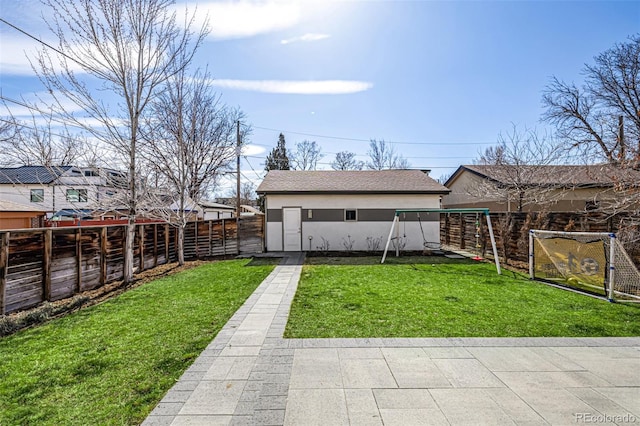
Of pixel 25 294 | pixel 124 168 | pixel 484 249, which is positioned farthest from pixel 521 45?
pixel 25 294

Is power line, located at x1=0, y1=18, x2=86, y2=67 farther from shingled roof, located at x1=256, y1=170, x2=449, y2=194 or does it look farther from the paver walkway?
the paver walkway

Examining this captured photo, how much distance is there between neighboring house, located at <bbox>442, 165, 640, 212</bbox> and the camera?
12898 mm

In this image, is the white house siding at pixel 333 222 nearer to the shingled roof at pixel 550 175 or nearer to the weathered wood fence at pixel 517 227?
the weathered wood fence at pixel 517 227

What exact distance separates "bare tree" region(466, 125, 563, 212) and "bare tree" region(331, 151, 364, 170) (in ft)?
65.2

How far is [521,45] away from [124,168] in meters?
12.8

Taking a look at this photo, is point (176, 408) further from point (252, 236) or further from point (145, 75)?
point (252, 236)

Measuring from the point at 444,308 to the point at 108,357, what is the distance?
5.16 meters

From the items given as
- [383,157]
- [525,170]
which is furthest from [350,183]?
[383,157]

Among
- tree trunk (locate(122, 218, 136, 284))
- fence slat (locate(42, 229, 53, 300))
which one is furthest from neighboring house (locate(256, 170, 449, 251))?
fence slat (locate(42, 229, 53, 300))

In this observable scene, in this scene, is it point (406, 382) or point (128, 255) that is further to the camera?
point (128, 255)

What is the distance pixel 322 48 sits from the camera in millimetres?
9445

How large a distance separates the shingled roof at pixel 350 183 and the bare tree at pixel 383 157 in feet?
56.7

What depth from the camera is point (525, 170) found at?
13320mm

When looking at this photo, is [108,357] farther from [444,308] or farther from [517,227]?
[517,227]
